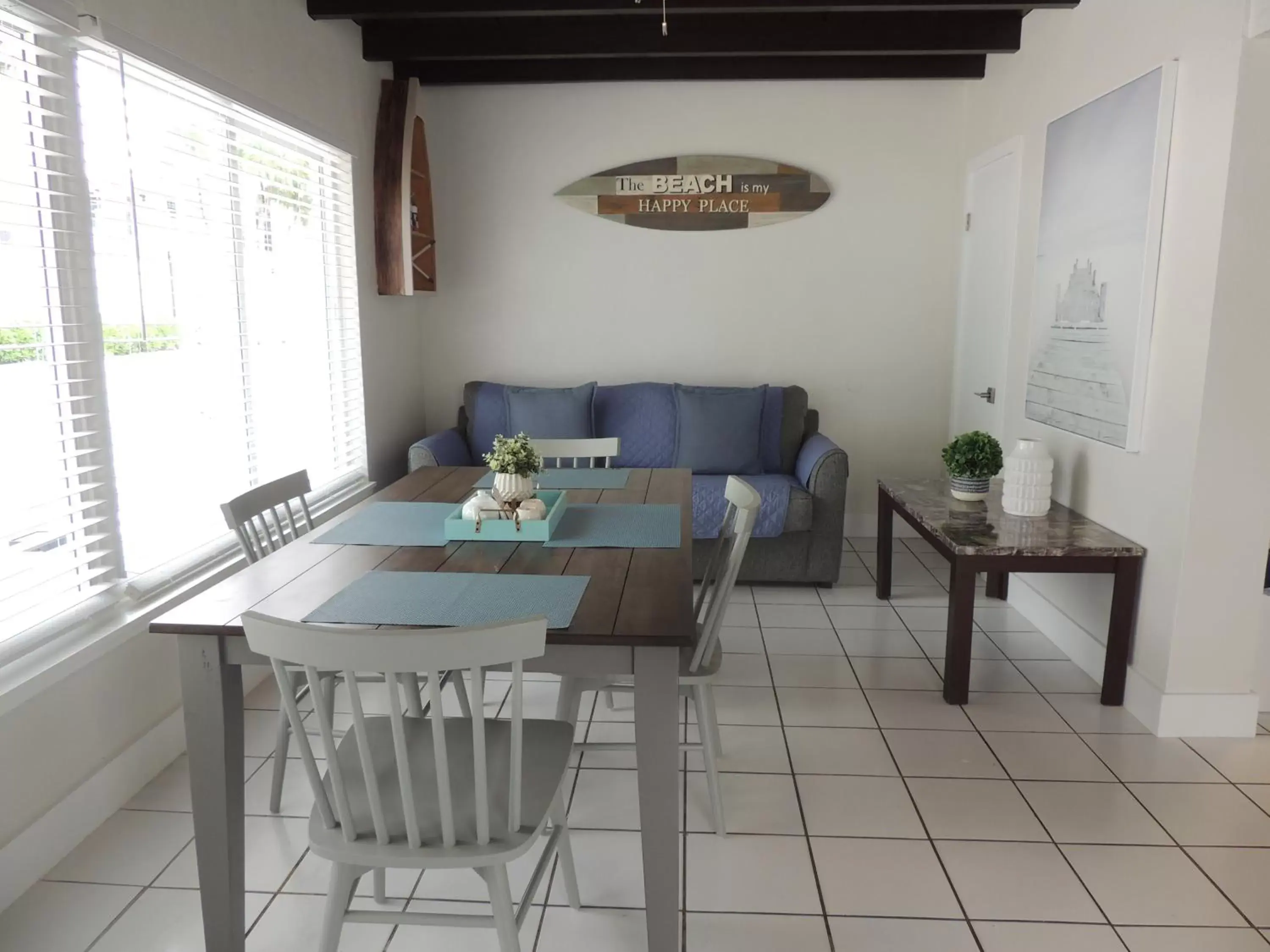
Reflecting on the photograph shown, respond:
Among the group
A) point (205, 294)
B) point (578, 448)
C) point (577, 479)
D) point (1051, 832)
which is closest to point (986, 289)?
point (578, 448)

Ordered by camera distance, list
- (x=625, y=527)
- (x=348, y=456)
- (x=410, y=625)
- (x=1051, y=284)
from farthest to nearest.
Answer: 1. (x=348, y=456)
2. (x=1051, y=284)
3. (x=625, y=527)
4. (x=410, y=625)

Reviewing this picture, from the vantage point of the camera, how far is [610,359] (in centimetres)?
523

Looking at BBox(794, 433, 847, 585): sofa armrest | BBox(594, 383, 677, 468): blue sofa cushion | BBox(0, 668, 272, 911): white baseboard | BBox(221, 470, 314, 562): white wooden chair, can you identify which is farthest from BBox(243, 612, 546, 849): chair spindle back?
BBox(594, 383, 677, 468): blue sofa cushion

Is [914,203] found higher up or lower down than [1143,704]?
higher up

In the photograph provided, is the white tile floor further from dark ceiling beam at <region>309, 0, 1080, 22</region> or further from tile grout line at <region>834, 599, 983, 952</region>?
dark ceiling beam at <region>309, 0, 1080, 22</region>

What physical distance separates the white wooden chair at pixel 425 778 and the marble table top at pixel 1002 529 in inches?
71.7

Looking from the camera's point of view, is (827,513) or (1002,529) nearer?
(1002,529)

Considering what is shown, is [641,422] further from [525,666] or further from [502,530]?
[525,666]

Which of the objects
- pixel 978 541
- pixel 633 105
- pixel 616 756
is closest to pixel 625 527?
pixel 616 756

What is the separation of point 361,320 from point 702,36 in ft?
6.79

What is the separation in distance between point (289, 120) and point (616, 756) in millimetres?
2640

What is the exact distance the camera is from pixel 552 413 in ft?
15.4

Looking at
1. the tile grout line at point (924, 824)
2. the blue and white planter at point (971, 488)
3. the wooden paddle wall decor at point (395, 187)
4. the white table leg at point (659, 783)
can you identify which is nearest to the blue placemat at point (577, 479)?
the tile grout line at point (924, 824)

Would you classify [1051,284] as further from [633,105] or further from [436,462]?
[436,462]
